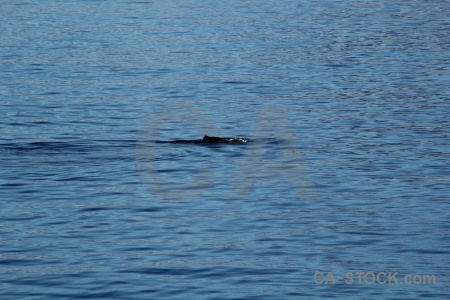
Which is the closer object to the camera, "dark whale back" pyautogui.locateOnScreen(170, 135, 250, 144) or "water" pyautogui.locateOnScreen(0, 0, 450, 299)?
"water" pyautogui.locateOnScreen(0, 0, 450, 299)

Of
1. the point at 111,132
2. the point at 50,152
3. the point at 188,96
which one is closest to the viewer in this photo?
the point at 50,152

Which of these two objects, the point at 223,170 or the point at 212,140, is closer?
the point at 223,170

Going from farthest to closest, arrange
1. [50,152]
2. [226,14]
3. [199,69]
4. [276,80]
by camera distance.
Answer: [226,14]
[199,69]
[276,80]
[50,152]

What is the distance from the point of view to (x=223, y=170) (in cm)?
2503

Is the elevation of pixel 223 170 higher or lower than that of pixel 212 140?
lower

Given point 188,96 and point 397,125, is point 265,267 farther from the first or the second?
point 188,96

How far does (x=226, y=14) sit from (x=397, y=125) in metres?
40.0

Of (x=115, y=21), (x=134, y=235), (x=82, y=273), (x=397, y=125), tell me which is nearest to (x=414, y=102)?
(x=397, y=125)

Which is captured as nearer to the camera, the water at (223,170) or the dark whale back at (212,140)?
the water at (223,170)

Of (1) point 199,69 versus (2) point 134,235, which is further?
(1) point 199,69

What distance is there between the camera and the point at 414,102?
34.9 meters

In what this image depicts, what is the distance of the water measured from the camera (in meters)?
17.8

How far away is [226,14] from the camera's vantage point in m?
69.8

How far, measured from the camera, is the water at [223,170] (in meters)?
17.8
